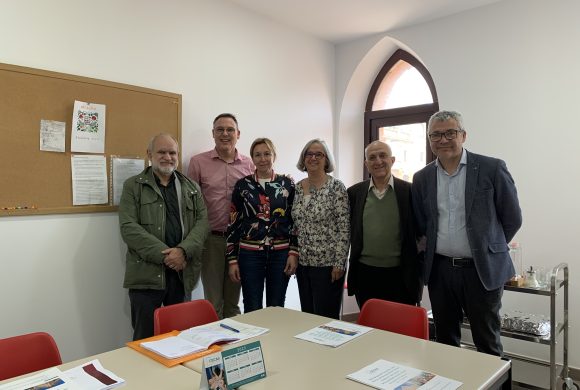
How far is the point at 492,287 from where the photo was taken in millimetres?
2172

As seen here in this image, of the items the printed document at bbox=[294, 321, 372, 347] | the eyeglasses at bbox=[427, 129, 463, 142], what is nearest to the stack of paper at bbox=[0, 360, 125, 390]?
the printed document at bbox=[294, 321, 372, 347]

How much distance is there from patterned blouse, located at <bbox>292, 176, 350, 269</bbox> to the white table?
83 centimetres

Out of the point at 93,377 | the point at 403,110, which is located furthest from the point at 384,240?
the point at 403,110

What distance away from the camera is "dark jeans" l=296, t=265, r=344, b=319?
261 cm

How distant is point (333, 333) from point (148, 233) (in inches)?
51.2

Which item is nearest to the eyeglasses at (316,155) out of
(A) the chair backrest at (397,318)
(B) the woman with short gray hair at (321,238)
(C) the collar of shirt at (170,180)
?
(B) the woman with short gray hair at (321,238)

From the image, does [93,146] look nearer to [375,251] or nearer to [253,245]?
[253,245]

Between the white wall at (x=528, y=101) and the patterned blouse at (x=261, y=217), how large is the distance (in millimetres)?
1860

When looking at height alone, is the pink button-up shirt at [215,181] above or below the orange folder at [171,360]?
above

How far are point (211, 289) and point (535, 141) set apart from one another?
2.69m

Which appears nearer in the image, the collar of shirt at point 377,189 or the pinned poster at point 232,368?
the pinned poster at point 232,368

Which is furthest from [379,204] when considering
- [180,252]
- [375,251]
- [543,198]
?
[543,198]

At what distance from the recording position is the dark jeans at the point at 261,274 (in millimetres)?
2742

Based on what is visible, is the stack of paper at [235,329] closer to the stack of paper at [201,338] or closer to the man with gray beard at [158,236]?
the stack of paper at [201,338]
